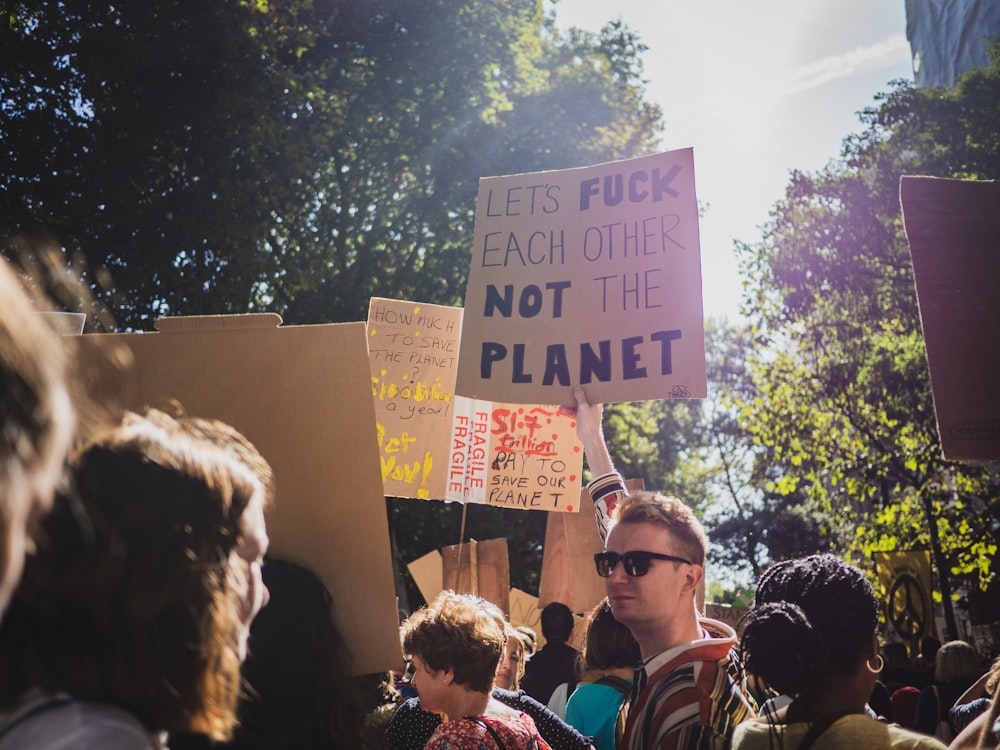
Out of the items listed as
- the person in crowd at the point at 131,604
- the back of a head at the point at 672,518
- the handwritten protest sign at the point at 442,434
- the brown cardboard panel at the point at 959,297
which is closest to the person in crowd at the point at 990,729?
the brown cardboard panel at the point at 959,297

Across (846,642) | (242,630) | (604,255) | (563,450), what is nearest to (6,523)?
(242,630)

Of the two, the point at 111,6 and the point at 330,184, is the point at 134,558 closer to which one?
the point at 111,6

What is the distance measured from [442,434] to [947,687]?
3.92m

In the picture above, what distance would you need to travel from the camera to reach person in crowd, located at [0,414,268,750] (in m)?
1.30

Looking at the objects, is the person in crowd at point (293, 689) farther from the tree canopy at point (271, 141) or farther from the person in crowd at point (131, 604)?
the tree canopy at point (271, 141)

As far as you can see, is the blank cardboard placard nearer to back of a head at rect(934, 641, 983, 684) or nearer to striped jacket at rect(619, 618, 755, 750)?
back of a head at rect(934, 641, 983, 684)

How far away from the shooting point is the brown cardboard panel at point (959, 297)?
301 centimetres

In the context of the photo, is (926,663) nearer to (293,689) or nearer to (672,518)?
(672,518)

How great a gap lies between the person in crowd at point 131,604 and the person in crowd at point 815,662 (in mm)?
1484

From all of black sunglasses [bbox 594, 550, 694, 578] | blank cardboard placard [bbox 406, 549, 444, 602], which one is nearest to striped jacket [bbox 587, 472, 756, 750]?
black sunglasses [bbox 594, 550, 694, 578]

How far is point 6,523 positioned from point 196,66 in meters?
14.2

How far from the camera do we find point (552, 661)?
589 centimetres

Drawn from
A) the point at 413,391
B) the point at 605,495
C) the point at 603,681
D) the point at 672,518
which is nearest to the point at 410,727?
the point at 603,681

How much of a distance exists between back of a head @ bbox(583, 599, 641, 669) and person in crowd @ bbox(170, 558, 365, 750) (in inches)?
84.8
